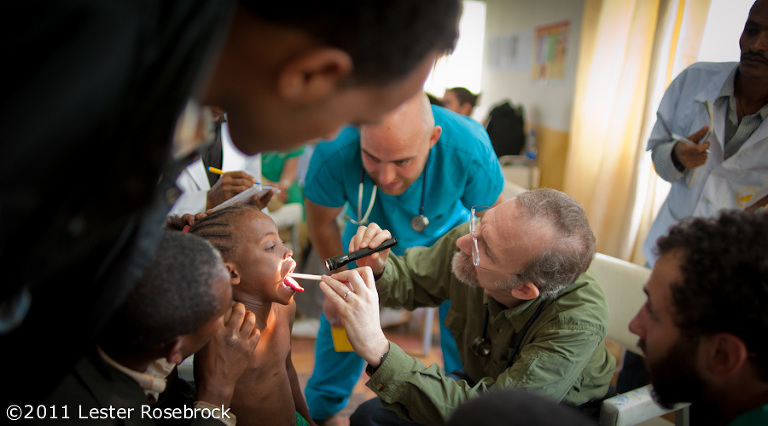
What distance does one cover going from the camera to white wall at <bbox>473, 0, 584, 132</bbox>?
14.5ft

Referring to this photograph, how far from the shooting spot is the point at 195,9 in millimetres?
551

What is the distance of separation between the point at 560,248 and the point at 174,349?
1.06 m

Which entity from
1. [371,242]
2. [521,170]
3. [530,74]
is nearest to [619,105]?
[521,170]

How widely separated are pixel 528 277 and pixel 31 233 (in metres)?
1.30

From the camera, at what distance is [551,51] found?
15.5 feet

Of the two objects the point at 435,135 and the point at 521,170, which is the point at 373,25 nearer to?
the point at 435,135

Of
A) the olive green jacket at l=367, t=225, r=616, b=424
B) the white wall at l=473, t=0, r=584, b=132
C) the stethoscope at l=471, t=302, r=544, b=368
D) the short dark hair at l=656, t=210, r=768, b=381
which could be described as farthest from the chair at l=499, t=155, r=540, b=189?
the short dark hair at l=656, t=210, r=768, b=381

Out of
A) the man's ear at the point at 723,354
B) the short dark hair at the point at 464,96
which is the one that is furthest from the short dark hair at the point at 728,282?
the short dark hair at the point at 464,96

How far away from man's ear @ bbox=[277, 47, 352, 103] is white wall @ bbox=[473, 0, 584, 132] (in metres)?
4.17

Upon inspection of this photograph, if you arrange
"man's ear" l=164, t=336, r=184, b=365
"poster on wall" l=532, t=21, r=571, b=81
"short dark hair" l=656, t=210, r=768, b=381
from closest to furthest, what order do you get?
"short dark hair" l=656, t=210, r=768, b=381 → "man's ear" l=164, t=336, r=184, b=365 → "poster on wall" l=532, t=21, r=571, b=81

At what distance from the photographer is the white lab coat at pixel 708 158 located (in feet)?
7.14

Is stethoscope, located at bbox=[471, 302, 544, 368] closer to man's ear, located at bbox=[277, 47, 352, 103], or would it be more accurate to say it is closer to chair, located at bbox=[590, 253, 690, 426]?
chair, located at bbox=[590, 253, 690, 426]

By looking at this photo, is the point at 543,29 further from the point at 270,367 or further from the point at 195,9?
the point at 195,9

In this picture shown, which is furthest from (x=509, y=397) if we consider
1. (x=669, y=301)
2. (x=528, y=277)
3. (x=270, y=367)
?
(x=270, y=367)
